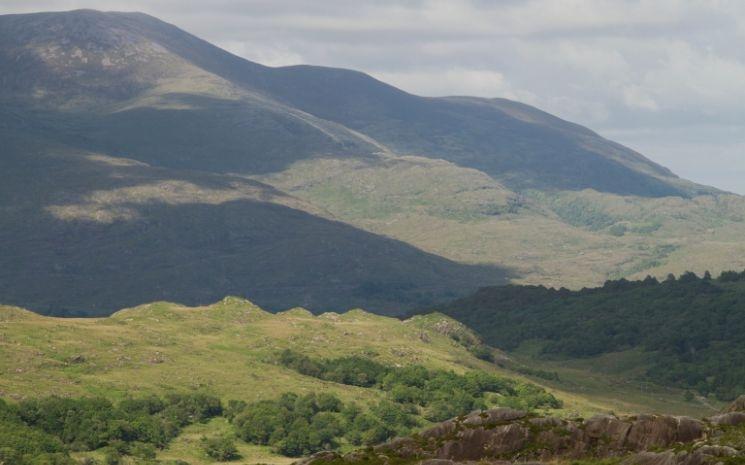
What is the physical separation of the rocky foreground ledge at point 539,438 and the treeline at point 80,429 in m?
43.5

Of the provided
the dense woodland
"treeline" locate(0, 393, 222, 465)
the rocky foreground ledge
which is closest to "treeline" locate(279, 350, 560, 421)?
the dense woodland

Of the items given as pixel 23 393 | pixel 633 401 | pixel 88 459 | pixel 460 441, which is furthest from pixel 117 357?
pixel 460 441

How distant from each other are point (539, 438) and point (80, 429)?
6208 centimetres

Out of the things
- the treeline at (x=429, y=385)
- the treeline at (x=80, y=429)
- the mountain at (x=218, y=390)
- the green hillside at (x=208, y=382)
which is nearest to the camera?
the treeline at (x=80, y=429)

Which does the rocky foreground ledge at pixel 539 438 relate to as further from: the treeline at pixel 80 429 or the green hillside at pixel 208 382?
the green hillside at pixel 208 382

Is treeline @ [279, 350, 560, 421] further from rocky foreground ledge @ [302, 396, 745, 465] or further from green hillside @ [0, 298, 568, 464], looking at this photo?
rocky foreground ledge @ [302, 396, 745, 465]

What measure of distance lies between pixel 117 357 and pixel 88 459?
142ft

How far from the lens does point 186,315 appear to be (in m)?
196

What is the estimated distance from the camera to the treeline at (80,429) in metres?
113

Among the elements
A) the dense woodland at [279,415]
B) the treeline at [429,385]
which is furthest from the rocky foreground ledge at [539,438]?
the treeline at [429,385]

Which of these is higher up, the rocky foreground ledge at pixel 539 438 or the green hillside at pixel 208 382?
the rocky foreground ledge at pixel 539 438

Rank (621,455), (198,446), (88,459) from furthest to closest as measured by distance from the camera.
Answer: (198,446), (88,459), (621,455)

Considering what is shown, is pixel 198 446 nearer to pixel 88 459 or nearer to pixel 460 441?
pixel 88 459

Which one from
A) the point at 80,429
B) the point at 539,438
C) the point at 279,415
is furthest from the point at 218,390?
the point at 539,438
